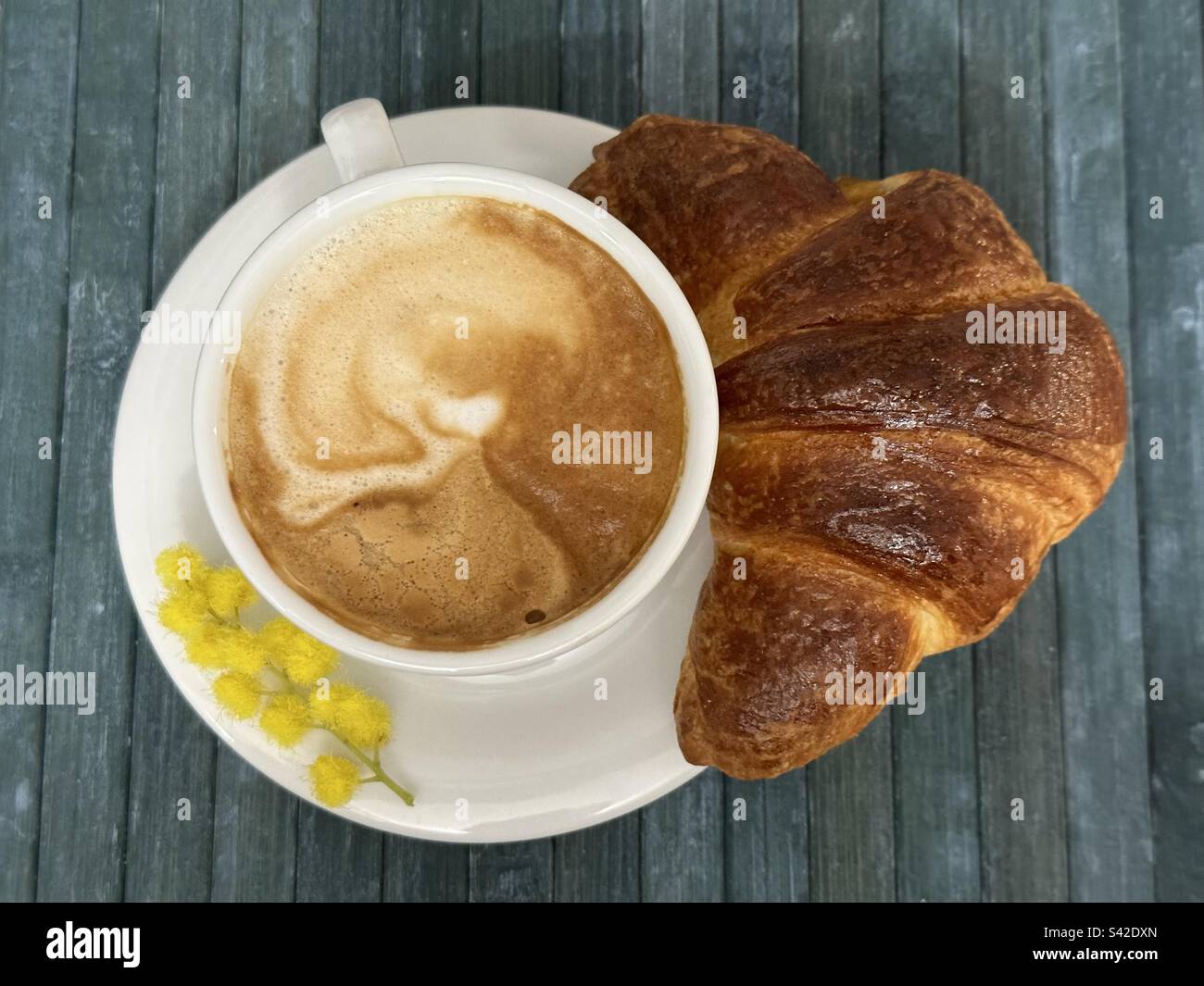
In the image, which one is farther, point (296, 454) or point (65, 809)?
point (65, 809)

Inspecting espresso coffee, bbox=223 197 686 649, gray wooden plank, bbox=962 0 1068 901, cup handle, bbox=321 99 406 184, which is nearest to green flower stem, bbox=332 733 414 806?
espresso coffee, bbox=223 197 686 649

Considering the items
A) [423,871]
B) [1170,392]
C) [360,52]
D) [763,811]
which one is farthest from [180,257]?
[1170,392]

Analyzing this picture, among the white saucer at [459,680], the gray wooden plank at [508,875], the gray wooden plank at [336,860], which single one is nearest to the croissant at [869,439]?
the white saucer at [459,680]

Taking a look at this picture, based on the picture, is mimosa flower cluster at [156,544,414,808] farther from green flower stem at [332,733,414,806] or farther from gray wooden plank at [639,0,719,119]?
gray wooden plank at [639,0,719,119]

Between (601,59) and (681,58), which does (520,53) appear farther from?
(681,58)

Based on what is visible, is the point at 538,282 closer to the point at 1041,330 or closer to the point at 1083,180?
the point at 1041,330

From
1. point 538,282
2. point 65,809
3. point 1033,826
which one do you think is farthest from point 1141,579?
point 65,809
